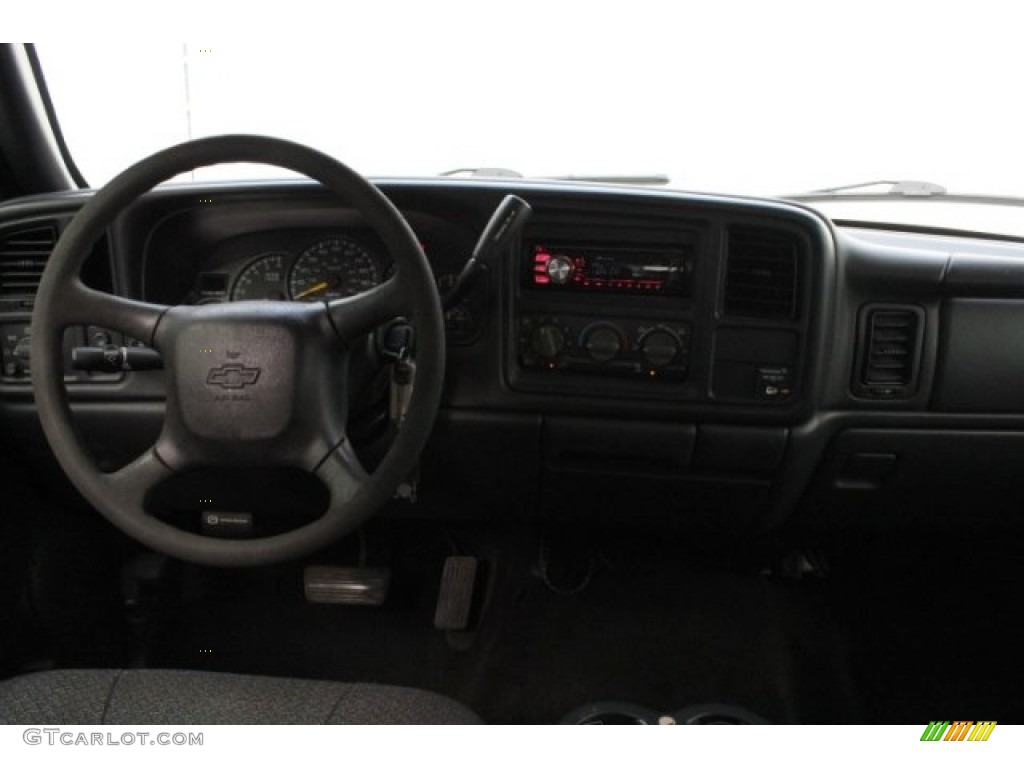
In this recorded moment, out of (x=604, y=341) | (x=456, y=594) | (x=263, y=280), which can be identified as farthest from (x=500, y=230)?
(x=456, y=594)

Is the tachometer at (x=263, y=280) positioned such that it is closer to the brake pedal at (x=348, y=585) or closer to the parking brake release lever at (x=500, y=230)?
the parking brake release lever at (x=500, y=230)

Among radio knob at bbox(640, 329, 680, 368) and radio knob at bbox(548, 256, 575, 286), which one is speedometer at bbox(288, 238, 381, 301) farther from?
radio knob at bbox(640, 329, 680, 368)

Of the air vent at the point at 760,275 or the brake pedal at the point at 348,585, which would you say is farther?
the brake pedal at the point at 348,585

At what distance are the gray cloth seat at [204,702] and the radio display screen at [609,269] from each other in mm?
814

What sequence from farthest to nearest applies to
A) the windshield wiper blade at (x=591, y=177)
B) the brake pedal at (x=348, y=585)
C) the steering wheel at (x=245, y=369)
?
the brake pedal at (x=348, y=585), the windshield wiper blade at (x=591, y=177), the steering wheel at (x=245, y=369)

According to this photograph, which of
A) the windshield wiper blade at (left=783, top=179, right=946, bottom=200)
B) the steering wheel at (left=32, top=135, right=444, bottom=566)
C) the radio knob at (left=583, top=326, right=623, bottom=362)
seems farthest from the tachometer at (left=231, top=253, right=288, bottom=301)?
the windshield wiper blade at (left=783, top=179, right=946, bottom=200)

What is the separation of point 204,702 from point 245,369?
54cm

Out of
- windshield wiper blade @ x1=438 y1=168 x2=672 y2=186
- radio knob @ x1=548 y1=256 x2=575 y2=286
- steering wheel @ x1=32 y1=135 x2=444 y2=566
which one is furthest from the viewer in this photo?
windshield wiper blade @ x1=438 y1=168 x2=672 y2=186

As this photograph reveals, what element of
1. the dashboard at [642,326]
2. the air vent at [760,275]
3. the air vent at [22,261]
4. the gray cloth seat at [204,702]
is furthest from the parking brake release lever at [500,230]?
the air vent at [22,261]

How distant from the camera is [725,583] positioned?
2131mm

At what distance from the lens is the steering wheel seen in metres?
1.16

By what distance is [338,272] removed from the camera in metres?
1.61

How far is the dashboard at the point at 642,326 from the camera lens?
1.56m
